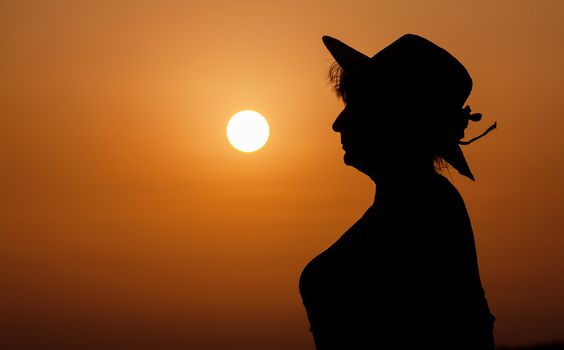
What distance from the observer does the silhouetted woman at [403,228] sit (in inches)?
155

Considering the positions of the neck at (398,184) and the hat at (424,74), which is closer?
the neck at (398,184)

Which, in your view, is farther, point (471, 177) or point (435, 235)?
point (471, 177)

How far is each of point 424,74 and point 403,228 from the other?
621 millimetres

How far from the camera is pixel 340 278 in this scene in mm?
4039

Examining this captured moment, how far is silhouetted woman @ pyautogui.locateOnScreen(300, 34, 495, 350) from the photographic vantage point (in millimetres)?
3949

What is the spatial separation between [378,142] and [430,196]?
0.30m

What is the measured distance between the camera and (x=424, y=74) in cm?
423

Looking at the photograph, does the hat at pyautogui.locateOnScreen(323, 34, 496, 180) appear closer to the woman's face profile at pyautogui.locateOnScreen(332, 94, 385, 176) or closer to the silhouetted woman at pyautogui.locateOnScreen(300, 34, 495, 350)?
the silhouetted woman at pyautogui.locateOnScreen(300, 34, 495, 350)

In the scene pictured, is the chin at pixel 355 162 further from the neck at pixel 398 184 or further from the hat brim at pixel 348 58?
the hat brim at pixel 348 58

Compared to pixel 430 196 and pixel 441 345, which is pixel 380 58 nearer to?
pixel 430 196

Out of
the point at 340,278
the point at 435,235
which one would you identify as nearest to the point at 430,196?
the point at 435,235

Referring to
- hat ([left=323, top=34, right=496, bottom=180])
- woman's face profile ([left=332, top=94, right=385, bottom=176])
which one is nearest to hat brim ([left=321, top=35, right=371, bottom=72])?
hat ([left=323, top=34, right=496, bottom=180])

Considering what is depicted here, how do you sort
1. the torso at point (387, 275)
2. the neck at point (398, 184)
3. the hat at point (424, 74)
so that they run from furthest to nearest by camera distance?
the hat at point (424, 74) → the neck at point (398, 184) → the torso at point (387, 275)

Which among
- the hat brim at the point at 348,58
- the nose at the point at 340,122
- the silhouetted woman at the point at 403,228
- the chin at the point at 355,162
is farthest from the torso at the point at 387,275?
the hat brim at the point at 348,58
